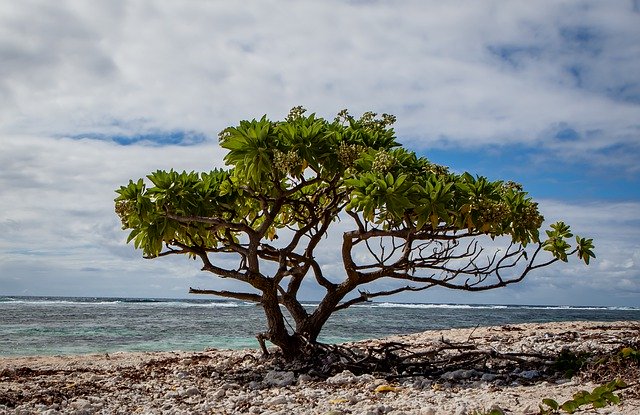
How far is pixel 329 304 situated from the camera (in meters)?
10.6

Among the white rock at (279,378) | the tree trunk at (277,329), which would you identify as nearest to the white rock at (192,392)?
the white rock at (279,378)

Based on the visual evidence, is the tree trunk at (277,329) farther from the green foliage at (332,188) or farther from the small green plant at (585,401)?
the small green plant at (585,401)

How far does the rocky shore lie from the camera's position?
675cm

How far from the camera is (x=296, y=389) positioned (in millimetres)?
8531

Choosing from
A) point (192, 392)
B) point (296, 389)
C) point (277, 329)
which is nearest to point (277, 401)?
point (296, 389)

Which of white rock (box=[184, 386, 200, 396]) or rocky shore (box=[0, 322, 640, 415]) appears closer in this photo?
rocky shore (box=[0, 322, 640, 415])

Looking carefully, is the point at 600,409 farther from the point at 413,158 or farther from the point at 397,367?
the point at 413,158

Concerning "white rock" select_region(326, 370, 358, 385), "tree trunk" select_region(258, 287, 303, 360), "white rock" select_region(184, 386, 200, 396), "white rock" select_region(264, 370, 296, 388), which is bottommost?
"white rock" select_region(184, 386, 200, 396)

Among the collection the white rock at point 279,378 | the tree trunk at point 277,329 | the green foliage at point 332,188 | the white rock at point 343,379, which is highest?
the green foliage at point 332,188

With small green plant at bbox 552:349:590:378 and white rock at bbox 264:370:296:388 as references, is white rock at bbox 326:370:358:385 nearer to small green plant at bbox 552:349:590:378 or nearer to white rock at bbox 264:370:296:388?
white rock at bbox 264:370:296:388

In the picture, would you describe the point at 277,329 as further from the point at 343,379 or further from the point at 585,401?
the point at 585,401

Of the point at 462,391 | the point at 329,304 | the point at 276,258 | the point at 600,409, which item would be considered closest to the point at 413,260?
the point at 329,304

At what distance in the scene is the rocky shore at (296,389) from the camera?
6.75 meters

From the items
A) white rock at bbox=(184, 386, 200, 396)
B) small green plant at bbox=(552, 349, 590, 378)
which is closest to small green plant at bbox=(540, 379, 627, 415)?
small green plant at bbox=(552, 349, 590, 378)
